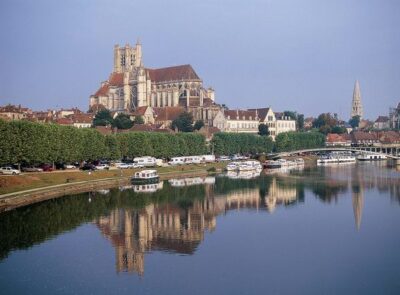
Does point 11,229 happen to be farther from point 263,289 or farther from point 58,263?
point 263,289

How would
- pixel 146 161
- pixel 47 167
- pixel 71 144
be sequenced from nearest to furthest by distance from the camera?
pixel 47 167
pixel 71 144
pixel 146 161

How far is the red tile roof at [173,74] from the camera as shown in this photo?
487 feet

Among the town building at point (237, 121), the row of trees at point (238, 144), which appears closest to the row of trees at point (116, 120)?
the row of trees at point (238, 144)

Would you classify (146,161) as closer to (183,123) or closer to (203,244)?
(183,123)

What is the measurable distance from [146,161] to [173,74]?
71.2 meters

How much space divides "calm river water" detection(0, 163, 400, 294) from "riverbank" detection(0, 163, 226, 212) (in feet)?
5.46

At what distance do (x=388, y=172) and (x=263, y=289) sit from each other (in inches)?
2514

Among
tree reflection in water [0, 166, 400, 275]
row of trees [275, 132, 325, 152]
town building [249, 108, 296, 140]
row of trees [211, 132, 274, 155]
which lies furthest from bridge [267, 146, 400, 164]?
tree reflection in water [0, 166, 400, 275]

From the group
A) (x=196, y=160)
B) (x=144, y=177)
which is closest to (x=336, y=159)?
(x=196, y=160)

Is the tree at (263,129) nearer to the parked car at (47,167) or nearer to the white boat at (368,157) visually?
the white boat at (368,157)

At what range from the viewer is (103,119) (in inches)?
4914

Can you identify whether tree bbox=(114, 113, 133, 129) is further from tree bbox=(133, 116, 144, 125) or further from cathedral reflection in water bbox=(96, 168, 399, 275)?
cathedral reflection in water bbox=(96, 168, 399, 275)

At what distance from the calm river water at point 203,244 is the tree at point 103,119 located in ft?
207

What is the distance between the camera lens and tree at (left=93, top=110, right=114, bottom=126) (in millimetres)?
122938
